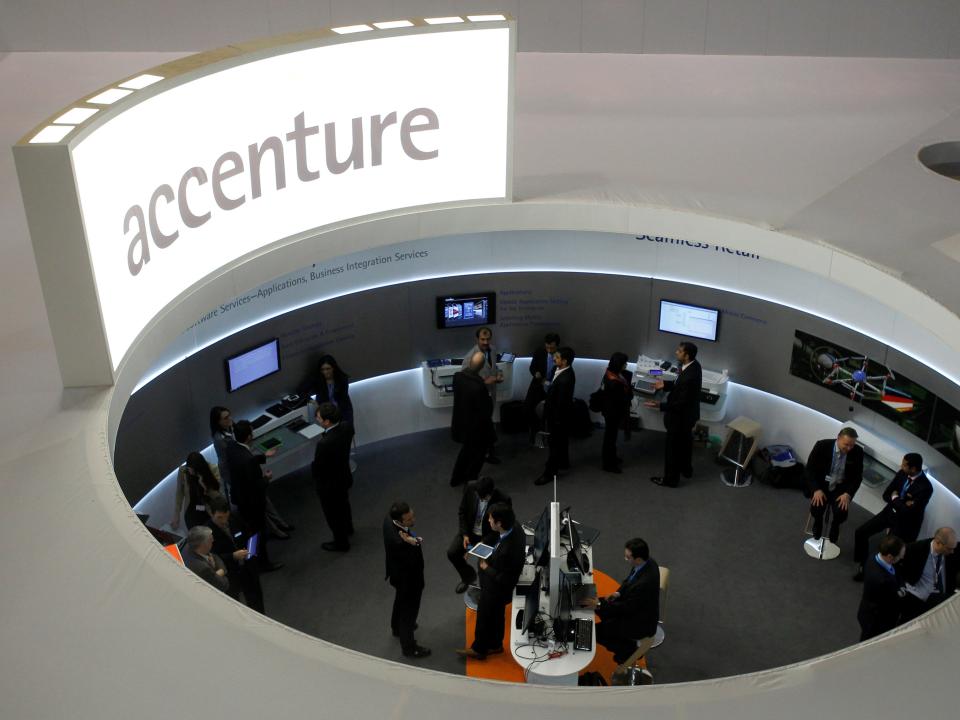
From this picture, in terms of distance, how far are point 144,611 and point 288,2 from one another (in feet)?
28.8

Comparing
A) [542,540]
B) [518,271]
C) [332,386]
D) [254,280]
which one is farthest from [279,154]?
[518,271]

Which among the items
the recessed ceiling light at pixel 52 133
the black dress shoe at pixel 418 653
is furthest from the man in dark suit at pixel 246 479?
the recessed ceiling light at pixel 52 133

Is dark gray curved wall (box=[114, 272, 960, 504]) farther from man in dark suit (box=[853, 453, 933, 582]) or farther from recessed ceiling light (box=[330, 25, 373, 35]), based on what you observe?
recessed ceiling light (box=[330, 25, 373, 35])

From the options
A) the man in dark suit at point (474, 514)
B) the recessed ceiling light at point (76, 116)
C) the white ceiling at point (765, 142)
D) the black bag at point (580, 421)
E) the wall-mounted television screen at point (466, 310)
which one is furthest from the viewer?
the black bag at point (580, 421)

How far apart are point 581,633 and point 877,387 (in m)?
4.14

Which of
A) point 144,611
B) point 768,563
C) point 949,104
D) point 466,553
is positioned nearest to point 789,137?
point 949,104

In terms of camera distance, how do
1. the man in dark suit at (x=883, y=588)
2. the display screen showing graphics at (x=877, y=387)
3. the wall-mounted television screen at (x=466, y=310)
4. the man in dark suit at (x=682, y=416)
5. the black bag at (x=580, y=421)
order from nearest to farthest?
1. the man in dark suit at (x=883, y=588)
2. the display screen showing graphics at (x=877, y=387)
3. the man in dark suit at (x=682, y=416)
4. the wall-mounted television screen at (x=466, y=310)
5. the black bag at (x=580, y=421)

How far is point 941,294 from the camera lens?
5852 millimetres

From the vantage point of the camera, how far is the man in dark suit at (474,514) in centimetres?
711

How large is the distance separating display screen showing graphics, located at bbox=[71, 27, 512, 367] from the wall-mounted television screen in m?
2.76

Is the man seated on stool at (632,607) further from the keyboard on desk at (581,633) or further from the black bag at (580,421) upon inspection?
the black bag at (580,421)

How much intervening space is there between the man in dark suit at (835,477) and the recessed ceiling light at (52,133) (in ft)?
21.0

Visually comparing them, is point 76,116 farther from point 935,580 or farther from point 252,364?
point 935,580

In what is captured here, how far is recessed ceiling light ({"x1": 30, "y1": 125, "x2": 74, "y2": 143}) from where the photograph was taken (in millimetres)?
4219
